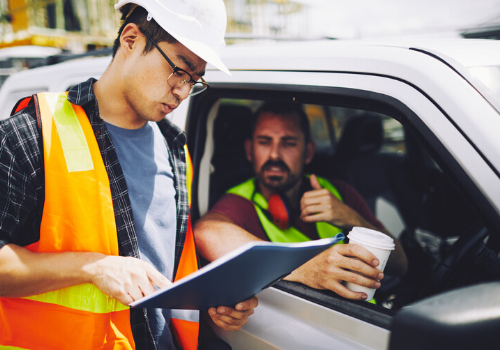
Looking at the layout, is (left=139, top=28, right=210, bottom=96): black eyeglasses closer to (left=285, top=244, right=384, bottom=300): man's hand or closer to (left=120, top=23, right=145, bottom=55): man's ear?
(left=120, top=23, right=145, bottom=55): man's ear

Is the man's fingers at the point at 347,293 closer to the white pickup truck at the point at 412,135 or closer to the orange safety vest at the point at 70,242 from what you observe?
the white pickup truck at the point at 412,135

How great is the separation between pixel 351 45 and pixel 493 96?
56cm

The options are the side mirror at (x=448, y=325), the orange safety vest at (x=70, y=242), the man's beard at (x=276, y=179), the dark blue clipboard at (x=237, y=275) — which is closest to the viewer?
the side mirror at (x=448, y=325)

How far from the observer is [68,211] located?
1167 mm

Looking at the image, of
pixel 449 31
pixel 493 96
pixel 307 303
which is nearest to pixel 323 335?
pixel 307 303

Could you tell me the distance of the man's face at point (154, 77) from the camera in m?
1.34

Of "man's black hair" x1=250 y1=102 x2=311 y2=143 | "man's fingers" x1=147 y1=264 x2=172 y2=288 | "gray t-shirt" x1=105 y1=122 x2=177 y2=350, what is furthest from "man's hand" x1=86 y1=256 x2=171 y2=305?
"man's black hair" x1=250 y1=102 x2=311 y2=143

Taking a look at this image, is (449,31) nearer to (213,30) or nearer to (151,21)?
(213,30)

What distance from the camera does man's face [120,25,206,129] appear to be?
1.34 metres

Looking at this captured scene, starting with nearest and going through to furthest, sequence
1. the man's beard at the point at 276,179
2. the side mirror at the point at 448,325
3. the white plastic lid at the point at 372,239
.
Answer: the side mirror at the point at 448,325, the white plastic lid at the point at 372,239, the man's beard at the point at 276,179

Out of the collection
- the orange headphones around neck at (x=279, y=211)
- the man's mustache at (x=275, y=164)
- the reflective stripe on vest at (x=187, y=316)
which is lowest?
the reflective stripe on vest at (x=187, y=316)

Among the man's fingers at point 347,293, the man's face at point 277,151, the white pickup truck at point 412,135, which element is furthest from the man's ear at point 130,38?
the man's fingers at point 347,293

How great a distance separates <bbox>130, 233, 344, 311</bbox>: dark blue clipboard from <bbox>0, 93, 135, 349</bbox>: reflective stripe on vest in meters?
0.31

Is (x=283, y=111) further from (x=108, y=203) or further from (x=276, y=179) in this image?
(x=108, y=203)
